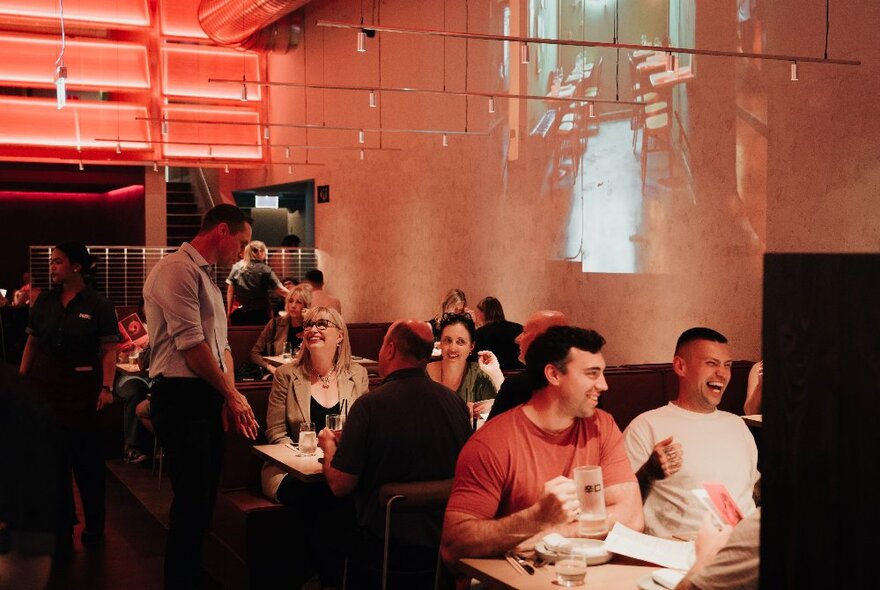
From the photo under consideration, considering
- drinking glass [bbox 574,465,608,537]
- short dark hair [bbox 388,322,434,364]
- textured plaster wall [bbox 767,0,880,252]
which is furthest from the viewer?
textured plaster wall [bbox 767,0,880,252]

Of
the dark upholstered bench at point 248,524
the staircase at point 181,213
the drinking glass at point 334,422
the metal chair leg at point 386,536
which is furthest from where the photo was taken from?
the staircase at point 181,213

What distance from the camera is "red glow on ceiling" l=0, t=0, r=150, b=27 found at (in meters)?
13.5

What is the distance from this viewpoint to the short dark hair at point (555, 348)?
2.91 metres

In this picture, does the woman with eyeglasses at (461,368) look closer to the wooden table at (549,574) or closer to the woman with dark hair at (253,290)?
the wooden table at (549,574)

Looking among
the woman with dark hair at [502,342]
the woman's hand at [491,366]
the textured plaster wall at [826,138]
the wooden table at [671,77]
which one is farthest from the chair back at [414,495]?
the wooden table at [671,77]

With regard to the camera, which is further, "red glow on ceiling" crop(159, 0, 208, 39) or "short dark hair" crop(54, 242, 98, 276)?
"red glow on ceiling" crop(159, 0, 208, 39)

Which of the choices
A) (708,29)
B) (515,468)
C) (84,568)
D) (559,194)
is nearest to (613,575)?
(515,468)

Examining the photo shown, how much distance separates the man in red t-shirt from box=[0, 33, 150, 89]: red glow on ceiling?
42.0 ft

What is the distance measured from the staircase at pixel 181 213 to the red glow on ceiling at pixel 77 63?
9.62 feet

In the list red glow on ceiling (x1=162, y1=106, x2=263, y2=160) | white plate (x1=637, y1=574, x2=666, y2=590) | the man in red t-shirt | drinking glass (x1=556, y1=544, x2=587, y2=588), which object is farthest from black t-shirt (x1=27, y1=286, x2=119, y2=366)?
red glow on ceiling (x1=162, y1=106, x2=263, y2=160)

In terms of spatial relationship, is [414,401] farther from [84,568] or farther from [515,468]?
[84,568]

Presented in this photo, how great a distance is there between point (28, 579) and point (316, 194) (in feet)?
47.9

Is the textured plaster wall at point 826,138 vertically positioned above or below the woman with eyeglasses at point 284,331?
above

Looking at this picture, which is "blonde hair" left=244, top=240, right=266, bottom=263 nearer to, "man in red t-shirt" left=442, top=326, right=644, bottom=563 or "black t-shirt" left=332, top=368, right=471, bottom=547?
"black t-shirt" left=332, top=368, right=471, bottom=547
